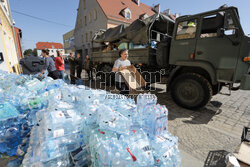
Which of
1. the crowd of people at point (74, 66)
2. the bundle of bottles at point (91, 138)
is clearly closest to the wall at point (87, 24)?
the crowd of people at point (74, 66)

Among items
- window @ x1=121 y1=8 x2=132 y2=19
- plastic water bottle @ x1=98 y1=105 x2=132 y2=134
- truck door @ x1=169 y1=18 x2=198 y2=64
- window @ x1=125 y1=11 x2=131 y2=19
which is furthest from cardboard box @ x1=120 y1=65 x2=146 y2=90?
window @ x1=125 y1=11 x2=131 y2=19

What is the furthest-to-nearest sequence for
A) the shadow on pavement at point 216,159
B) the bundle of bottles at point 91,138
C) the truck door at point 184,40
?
the truck door at point 184,40
the shadow on pavement at point 216,159
the bundle of bottles at point 91,138

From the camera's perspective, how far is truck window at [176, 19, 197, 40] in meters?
3.87

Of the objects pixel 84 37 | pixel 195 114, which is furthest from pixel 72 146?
pixel 84 37

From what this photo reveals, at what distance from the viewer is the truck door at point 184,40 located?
152 inches

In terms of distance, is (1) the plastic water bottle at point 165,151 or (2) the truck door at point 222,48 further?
(2) the truck door at point 222,48

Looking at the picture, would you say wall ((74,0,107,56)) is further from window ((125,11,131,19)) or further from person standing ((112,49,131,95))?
person standing ((112,49,131,95))

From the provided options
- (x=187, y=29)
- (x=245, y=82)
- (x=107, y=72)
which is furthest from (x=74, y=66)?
(x=245, y=82)

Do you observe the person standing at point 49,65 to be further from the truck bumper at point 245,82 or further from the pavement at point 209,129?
the truck bumper at point 245,82

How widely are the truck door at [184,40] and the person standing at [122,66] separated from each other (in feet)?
6.01

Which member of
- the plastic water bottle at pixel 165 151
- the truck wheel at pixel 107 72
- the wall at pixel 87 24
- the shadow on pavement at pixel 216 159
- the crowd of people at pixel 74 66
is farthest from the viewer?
the wall at pixel 87 24

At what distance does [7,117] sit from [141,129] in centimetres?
229

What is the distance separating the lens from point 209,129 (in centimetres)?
297

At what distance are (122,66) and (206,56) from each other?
251 centimetres
